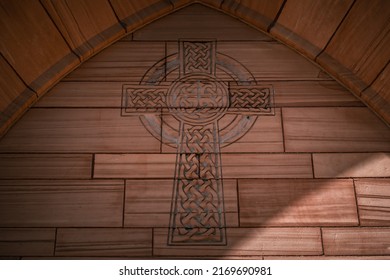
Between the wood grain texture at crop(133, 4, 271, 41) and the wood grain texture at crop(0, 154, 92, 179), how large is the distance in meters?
0.63

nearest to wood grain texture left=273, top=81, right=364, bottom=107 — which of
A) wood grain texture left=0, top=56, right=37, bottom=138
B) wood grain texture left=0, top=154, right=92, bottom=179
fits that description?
wood grain texture left=0, top=154, right=92, bottom=179

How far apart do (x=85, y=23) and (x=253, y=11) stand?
0.76m

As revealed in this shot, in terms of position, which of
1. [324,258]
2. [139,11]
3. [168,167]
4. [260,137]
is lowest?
[324,258]

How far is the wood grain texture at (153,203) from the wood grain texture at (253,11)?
754mm

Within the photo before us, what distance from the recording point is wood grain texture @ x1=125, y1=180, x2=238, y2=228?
154 centimetres

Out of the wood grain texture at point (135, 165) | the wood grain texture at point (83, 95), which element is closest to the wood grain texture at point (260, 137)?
the wood grain texture at point (135, 165)

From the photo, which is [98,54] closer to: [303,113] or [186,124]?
[186,124]

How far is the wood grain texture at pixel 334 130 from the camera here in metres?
1.67

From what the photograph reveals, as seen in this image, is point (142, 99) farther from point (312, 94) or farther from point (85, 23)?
point (312, 94)

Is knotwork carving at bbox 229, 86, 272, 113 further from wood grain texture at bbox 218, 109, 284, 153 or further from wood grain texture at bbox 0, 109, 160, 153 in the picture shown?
wood grain texture at bbox 0, 109, 160, 153

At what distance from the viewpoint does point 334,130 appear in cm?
169

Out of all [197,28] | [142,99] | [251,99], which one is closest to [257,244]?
[251,99]

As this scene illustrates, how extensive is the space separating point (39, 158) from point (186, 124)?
2.03 feet

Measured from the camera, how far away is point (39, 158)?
1.63 metres
